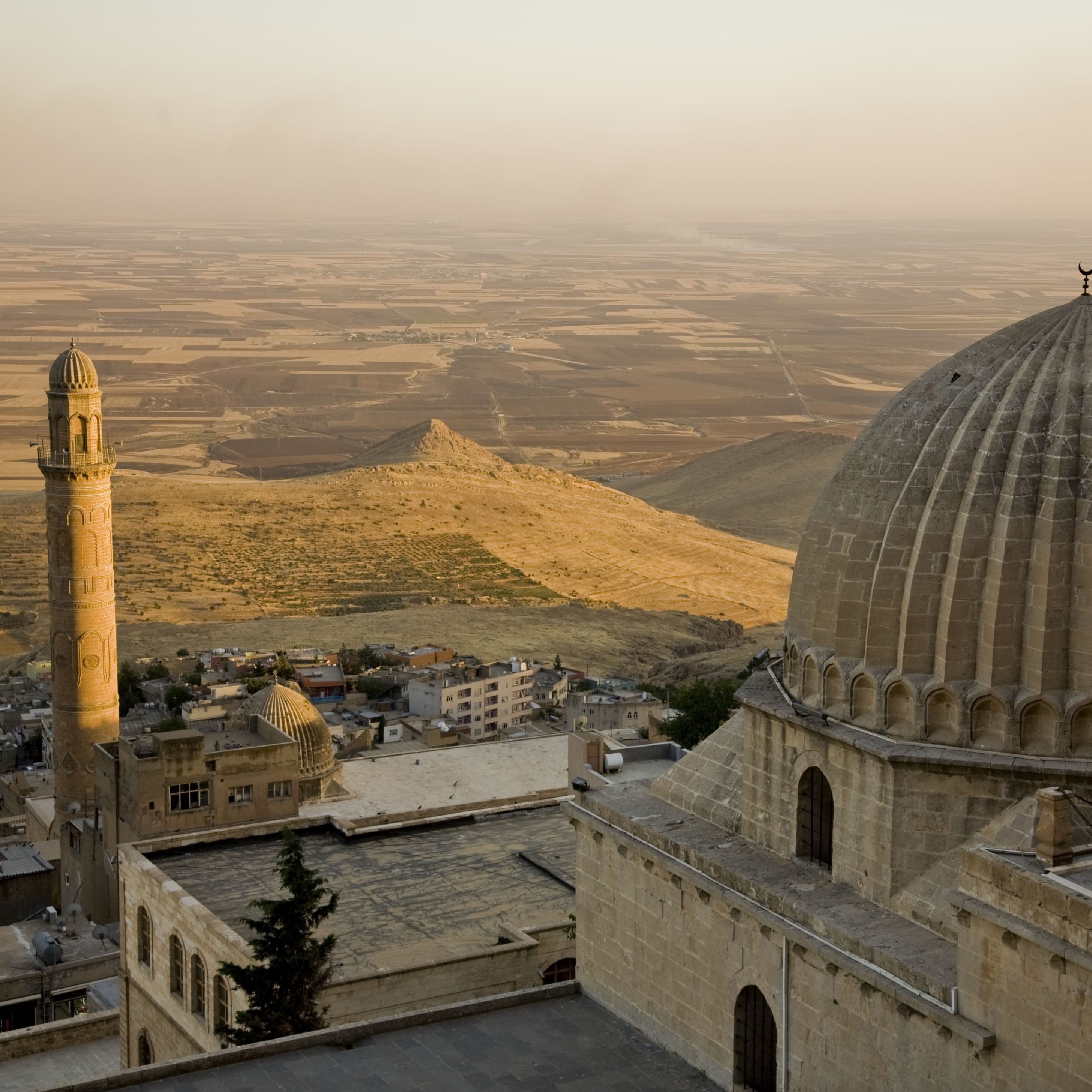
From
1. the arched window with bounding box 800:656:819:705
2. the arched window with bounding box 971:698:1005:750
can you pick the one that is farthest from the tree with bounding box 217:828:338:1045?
the arched window with bounding box 971:698:1005:750

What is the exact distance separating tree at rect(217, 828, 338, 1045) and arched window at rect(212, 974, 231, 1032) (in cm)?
176

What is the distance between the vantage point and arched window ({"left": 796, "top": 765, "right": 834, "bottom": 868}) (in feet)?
47.9

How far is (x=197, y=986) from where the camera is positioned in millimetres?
22797

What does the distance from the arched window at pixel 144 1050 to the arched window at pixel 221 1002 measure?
3.06 meters

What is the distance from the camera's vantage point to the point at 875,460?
47.9 feet

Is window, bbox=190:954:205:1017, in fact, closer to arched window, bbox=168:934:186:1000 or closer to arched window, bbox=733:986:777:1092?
arched window, bbox=168:934:186:1000

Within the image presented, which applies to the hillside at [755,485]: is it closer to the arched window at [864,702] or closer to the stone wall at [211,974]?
the stone wall at [211,974]

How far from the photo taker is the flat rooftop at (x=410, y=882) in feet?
75.0

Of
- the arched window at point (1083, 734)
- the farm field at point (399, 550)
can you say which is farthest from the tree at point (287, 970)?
the farm field at point (399, 550)

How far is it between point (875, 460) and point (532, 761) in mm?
21850

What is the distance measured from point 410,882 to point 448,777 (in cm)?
969

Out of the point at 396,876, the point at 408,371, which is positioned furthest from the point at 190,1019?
the point at 408,371

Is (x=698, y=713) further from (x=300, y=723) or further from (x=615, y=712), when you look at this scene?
(x=300, y=723)

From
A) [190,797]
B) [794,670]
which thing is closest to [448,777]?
[190,797]
